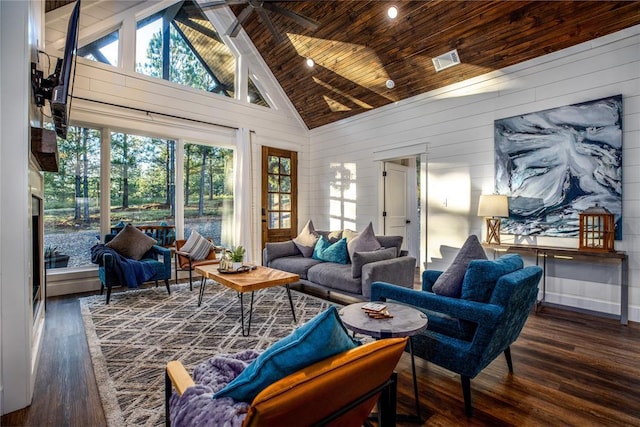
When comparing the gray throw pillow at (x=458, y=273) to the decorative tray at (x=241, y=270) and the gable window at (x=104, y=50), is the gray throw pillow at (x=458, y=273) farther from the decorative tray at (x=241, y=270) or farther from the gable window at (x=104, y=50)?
the gable window at (x=104, y=50)

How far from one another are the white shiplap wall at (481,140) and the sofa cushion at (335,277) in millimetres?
1851

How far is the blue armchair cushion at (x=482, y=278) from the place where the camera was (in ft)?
6.03

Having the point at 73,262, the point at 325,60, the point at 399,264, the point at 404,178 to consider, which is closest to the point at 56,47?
the point at 73,262

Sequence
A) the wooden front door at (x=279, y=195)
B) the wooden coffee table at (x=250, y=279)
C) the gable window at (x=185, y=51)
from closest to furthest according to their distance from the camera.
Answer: the wooden coffee table at (x=250, y=279), the gable window at (x=185, y=51), the wooden front door at (x=279, y=195)

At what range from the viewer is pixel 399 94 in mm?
5125

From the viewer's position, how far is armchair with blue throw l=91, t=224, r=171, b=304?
12.3ft

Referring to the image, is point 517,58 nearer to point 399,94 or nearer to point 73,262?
point 399,94

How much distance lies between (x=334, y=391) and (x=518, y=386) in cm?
180

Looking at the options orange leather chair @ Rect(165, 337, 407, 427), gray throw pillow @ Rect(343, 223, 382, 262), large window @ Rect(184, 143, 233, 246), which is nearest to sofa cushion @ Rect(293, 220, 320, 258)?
gray throw pillow @ Rect(343, 223, 382, 262)

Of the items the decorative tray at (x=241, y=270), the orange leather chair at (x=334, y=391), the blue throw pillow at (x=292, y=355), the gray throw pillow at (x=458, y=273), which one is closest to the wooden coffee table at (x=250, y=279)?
the decorative tray at (x=241, y=270)

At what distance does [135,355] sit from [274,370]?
2.14 meters

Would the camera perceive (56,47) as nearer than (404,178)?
Yes

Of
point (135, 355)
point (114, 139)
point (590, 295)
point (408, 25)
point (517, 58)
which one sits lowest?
point (135, 355)

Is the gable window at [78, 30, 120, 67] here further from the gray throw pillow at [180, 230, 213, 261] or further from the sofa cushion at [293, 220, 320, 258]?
the sofa cushion at [293, 220, 320, 258]
